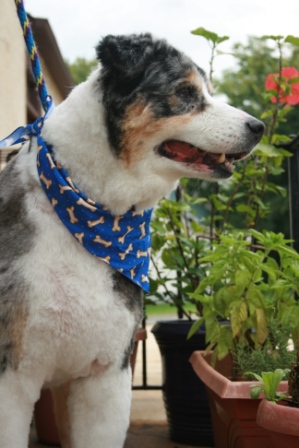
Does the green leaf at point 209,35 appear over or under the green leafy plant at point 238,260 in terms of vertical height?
over

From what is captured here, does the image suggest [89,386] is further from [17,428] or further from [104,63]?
[104,63]

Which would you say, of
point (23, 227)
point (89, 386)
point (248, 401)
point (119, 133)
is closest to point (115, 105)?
point (119, 133)

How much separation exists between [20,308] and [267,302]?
118cm

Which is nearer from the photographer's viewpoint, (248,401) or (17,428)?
(17,428)

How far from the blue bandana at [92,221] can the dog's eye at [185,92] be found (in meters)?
0.47

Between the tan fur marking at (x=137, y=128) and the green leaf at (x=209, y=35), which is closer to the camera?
the tan fur marking at (x=137, y=128)

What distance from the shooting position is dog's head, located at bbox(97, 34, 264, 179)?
2580mm

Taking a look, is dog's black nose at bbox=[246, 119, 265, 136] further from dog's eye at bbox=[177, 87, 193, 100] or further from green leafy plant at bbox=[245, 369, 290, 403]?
green leafy plant at bbox=[245, 369, 290, 403]

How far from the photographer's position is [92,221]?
2.64 metres

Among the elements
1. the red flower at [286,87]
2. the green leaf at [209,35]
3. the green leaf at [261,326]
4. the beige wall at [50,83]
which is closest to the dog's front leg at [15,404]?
the green leaf at [261,326]

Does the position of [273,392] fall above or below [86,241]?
below

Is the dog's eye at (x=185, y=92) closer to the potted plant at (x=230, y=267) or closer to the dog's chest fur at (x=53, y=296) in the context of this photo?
the dog's chest fur at (x=53, y=296)

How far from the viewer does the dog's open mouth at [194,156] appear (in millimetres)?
2637

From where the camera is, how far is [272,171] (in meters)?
4.29
